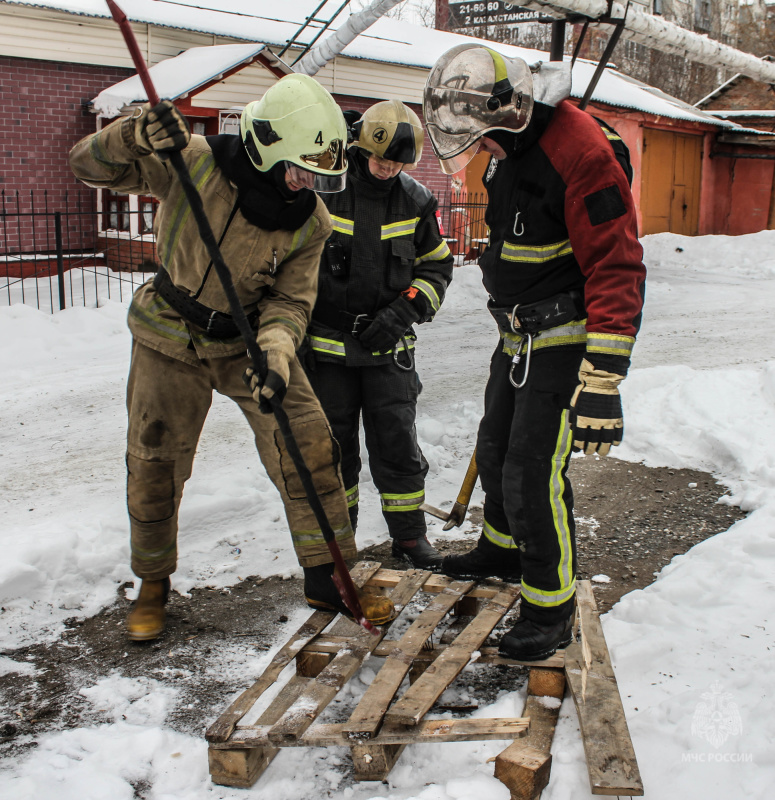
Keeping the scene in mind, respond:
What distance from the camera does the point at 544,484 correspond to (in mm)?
2850

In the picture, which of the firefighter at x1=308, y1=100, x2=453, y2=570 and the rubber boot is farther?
the firefighter at x1=308, y1=100, x2=453, y2=570

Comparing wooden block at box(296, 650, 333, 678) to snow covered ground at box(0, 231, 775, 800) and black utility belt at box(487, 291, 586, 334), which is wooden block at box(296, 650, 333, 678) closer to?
snow covered ground at box(0, 231, 775, 800)

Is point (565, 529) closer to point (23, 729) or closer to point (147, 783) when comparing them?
point (147, 783)

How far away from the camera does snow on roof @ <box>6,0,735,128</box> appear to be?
509 inches

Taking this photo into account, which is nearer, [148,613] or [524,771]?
[524,771]

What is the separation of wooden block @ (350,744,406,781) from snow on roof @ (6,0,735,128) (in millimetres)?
12222

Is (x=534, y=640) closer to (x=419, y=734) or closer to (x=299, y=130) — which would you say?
(x=419, y=734)

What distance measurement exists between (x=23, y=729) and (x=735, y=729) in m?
2.30

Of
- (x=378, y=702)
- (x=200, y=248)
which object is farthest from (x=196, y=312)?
(x=378, y=702)

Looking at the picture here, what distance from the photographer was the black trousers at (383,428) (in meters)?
3.67

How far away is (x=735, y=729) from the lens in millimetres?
2531

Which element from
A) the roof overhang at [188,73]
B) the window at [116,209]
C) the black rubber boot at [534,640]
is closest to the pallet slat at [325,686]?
the black rubber boot at [534,640]

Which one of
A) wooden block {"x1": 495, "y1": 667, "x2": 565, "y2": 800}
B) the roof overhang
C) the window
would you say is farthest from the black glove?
the window

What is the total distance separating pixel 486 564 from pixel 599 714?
3.32ft
